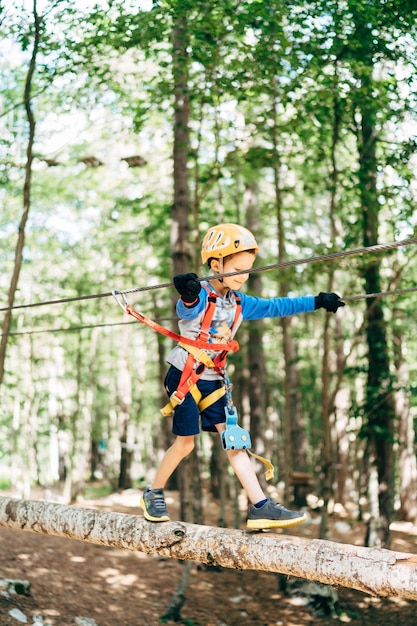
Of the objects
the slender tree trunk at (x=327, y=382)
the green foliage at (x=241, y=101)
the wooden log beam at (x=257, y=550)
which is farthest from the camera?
the slender tree trunk at (x=327, y=382)

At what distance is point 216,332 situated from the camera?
3.65 meters

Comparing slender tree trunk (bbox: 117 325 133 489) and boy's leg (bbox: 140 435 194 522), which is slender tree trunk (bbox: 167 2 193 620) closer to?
boy's leg (bbox: 140 435 194 522)

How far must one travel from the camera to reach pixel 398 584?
2.94 metres

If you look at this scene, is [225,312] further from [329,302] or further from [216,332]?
[329,302]

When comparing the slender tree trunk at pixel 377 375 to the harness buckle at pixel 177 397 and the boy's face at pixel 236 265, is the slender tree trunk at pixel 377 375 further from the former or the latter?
the harness buckle at pixel 177 397

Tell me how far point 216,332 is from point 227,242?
52 cm

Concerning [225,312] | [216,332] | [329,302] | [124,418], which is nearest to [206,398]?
[216,332]

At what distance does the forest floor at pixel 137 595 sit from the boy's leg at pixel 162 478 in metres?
2.97

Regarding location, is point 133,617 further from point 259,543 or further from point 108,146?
point 108,146

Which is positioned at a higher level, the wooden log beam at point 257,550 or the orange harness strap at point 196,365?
the orange harness strap at point 196,365

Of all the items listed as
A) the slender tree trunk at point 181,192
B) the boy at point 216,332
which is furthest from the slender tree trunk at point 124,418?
the boy at point 216,332

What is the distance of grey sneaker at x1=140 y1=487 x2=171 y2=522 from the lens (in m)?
3.79

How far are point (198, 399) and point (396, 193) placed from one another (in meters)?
5.30

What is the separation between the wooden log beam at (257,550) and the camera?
3.02m
